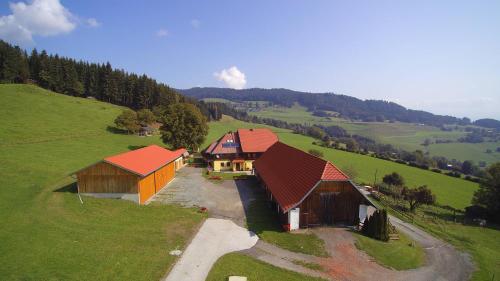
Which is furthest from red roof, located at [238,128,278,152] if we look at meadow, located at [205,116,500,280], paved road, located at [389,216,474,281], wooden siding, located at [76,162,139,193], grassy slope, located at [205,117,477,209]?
paved road, located at [389,216,474,281]

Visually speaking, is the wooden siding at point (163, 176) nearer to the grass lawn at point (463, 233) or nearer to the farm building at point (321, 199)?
the farm building at point (321, 199)

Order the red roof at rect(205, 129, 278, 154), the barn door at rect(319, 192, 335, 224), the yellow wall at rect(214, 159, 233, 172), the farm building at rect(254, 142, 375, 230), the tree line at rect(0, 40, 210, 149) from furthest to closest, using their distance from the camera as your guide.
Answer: the tree line at rect(0, 40, 210, 149), the red roof at rect(205, 129, 278, 154), the yellow wall at rect(214, 159, 233, 172), the barn door at rect(319, 192, 335, 224), the farm building at rect(254, 142, 375, 230)

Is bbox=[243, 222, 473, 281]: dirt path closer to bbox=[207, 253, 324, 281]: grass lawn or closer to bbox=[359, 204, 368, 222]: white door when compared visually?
bbox=[207, 253, 324, 281]: grass lawn

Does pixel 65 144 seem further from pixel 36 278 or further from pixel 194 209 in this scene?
pixel 36 278

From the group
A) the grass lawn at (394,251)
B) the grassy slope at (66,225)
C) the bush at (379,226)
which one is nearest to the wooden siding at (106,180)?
the grassy slope at (66,225)

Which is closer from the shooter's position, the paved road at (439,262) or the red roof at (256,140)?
the paved road at (439,262)

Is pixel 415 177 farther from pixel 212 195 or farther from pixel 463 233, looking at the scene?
pixel 212 195

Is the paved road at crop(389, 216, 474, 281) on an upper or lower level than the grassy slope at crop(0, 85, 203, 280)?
lower
